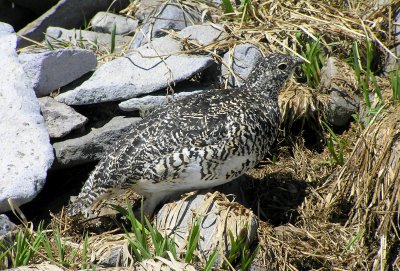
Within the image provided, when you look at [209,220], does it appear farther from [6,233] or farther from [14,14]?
[14,14]

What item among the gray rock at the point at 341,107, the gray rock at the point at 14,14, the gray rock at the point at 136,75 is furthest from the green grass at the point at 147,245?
the gray rock at the point at 14,14

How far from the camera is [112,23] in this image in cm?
873

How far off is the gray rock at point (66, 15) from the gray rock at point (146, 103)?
1604 mm

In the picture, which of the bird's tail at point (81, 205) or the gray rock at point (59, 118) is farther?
the gray rock at point (59, 118)

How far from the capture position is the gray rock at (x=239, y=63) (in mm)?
7754

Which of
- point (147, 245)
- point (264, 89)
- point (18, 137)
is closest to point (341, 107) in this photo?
point (264, 89)

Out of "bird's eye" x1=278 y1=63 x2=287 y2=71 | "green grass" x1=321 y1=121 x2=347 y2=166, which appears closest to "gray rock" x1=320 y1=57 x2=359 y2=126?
"green grass" x1=321 y1=121 x2=347 y2=166

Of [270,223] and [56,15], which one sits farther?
[56,15]

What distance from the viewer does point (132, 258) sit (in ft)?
20.1

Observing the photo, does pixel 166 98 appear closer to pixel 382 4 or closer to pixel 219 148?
pixel 219 148

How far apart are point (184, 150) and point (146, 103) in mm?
1141

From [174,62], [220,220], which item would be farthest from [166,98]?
[220,220]

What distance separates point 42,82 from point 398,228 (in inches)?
120

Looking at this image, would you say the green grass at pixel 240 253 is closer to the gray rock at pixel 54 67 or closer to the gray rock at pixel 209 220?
the gray rock at pixel 209 220
